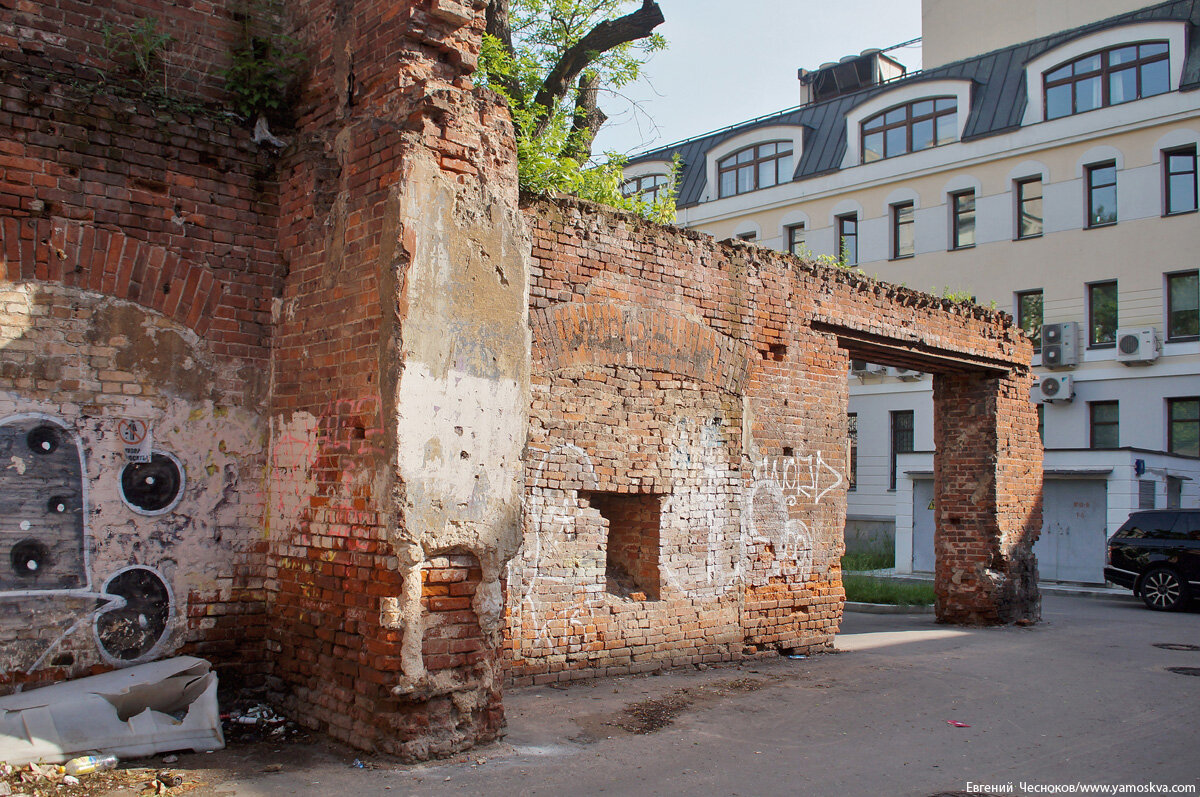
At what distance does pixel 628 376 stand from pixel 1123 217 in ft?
57.7

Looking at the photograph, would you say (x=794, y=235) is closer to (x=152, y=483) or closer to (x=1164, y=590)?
(x=1164, y=590)

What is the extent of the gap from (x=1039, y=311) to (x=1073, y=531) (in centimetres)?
578

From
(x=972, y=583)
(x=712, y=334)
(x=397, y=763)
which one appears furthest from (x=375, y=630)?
(x=972, y=583)

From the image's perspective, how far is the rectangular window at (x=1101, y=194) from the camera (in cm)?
2106

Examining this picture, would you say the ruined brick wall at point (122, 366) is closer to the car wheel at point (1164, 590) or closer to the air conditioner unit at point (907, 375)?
the car wheel at point (1164, 590)

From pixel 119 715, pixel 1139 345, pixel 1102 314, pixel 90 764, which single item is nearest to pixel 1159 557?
pixel 1139 345

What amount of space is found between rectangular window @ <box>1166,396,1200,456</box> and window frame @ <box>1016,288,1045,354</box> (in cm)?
300

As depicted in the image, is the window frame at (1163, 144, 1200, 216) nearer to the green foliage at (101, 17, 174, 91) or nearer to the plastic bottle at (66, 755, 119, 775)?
the green foliage at (101, 17, 174, 91)

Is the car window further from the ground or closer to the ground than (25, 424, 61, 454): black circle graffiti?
closer to the ground

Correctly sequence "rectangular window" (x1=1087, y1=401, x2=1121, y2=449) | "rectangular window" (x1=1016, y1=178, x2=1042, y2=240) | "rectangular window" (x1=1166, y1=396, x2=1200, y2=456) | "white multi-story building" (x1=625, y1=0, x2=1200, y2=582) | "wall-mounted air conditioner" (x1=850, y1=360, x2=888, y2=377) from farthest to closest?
"wall-mounted air conditioner" (x1=850, y1=360, x2=888, y2=377) < "rectangular window" (x1=1016, y1=178, x2=1042, y2=240) < "rectangular window" (x1=1087, y1=401, x2=1121, y2=449) < "white multi-story building" (x1=625, y1=0, x2=1200, y2=582) < "rectangular window" (x1=1166, y1=396, x2=1200, y2=456)

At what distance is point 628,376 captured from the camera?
7730mm

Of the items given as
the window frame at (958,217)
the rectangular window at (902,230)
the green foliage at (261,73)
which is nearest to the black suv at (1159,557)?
the window frame at (958,217)

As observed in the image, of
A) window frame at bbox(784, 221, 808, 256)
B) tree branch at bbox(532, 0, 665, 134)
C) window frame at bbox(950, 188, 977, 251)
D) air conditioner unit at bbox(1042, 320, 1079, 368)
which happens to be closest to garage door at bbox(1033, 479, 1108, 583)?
air conditioner unit at bbox(1042, 320, 1079, 368)

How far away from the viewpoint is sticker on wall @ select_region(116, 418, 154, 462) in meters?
5.40
